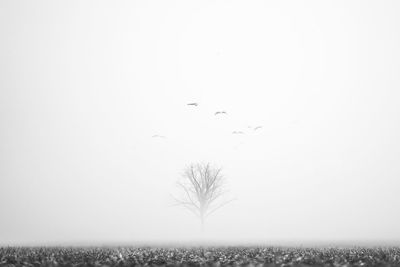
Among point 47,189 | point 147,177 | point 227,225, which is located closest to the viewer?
point 227,225

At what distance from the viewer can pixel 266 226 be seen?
98438mm

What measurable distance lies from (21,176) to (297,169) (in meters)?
100

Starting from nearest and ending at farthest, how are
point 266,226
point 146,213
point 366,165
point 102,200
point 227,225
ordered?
1. point 266,226
2. point 227,225
3. point 146,213
4. point 102,200
5. point 366,165

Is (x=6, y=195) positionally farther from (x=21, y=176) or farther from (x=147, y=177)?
(x=147, y=177)

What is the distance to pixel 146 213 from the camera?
118938mm

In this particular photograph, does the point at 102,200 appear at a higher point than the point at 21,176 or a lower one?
lower

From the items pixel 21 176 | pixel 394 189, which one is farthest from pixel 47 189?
pixel 394 189

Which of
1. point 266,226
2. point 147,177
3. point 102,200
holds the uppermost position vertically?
point 147,177

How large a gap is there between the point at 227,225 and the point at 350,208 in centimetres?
3055

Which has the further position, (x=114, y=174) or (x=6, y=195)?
(x=114, y=174)

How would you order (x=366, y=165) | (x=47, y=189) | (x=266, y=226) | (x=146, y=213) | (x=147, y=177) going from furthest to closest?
(x=147, y=177), (x=366, y=165), (x=47, y=189), (x=146, y=213), (x=266, y=226)

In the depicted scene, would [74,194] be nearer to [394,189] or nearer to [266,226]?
[266,226]

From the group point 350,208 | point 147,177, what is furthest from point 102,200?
point 350,208

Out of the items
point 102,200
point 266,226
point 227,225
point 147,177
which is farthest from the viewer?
point 147,177
